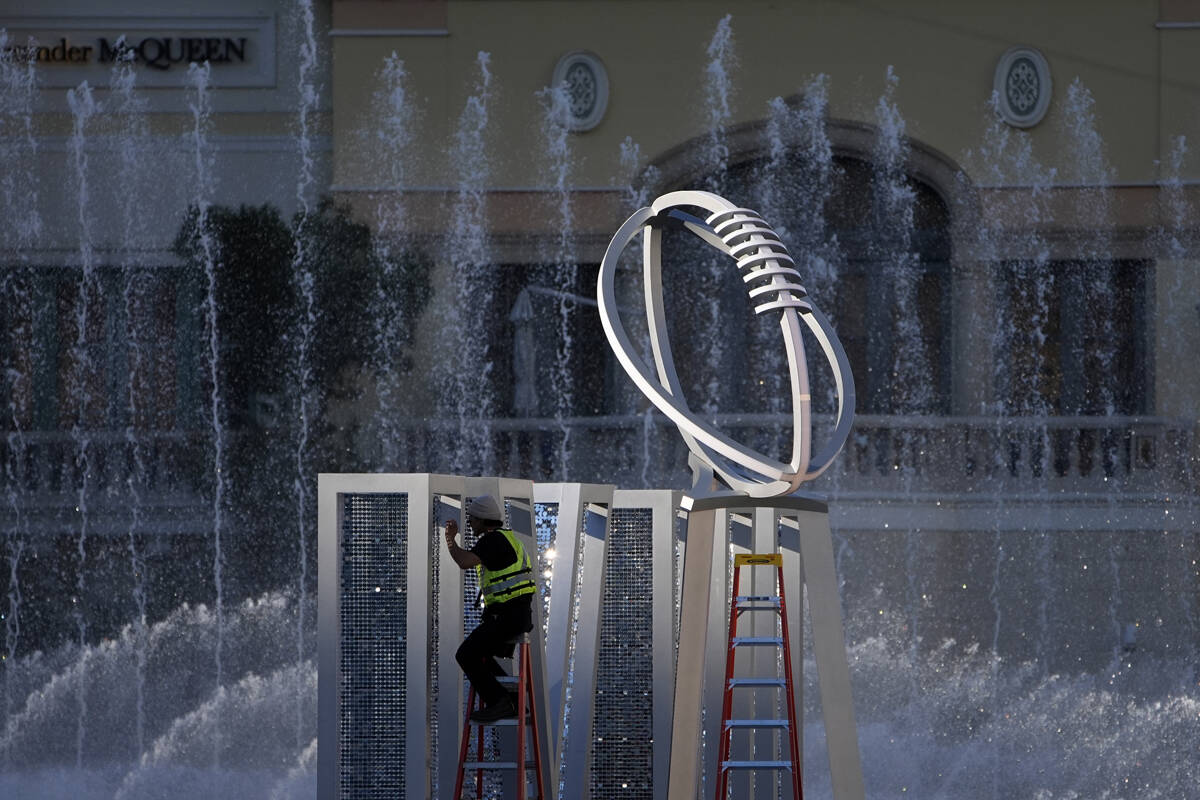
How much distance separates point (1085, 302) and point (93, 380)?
37.5ft

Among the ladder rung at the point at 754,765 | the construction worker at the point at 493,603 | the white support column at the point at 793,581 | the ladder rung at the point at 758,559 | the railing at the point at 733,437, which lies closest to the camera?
the ladder rung at the point at 754,765

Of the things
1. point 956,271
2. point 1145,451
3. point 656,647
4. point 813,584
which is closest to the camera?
point 813,584

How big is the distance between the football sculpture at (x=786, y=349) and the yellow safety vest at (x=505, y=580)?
87 centimetres

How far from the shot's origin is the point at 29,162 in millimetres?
20078

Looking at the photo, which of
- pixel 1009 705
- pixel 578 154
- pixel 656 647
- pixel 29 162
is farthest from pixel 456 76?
pixel 656 647

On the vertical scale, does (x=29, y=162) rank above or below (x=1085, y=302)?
above

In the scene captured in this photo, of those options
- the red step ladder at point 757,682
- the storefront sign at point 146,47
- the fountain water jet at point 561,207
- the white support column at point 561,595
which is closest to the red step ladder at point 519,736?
the white support column at point 561,595

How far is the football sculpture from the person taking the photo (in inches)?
283

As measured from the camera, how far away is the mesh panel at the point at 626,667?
892 centimetres

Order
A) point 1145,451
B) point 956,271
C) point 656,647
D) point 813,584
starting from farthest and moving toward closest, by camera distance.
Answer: point 956,271, point 1145,451, point 656,647, point 813,584

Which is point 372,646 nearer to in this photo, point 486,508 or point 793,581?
point 486,508

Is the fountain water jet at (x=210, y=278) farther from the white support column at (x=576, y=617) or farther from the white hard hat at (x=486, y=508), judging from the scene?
the white hard hat at (x=486, y=508)

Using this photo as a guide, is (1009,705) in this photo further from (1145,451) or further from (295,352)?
(295,352)

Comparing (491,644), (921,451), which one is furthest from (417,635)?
(921,451)
